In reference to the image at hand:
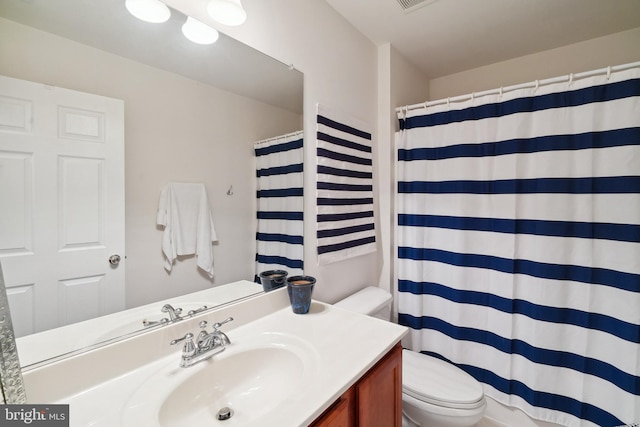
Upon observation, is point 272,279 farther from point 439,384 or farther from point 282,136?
point 439,384

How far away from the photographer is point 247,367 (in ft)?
2.95

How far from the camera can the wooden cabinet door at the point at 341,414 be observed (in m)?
0.69

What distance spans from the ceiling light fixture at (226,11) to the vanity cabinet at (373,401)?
1303 millimetres

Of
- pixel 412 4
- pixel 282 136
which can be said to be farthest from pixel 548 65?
pixel 282 136

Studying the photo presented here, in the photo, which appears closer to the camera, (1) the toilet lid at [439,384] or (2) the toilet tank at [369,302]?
(1) the toilet lid at [439,384]

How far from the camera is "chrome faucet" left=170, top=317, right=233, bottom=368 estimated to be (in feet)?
2.66

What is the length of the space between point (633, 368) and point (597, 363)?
12cm

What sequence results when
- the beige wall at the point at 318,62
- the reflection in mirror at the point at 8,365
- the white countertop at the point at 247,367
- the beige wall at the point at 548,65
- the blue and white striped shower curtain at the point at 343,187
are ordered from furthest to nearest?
the beige wall at the point at 548,65 < the blue and white striped shower curtain at the point at 343,187 < the beige wall at the point at 318,62 < the white countertop at the point at 247,367 < the reflection in mirror at the point at 8,365

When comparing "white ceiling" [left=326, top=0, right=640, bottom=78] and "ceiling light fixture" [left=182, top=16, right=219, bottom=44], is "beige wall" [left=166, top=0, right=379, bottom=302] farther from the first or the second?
"white ceiling" [left=326, top=0, right=640, bottom=78]

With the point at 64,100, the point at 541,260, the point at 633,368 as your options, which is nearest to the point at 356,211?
the point at 541,260

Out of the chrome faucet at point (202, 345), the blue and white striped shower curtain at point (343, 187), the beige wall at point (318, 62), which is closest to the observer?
the chrome faucet at point (202, 345)

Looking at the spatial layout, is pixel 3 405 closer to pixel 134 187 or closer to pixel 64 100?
pixel 134 187

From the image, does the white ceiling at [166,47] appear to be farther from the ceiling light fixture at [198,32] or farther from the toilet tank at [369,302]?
the toilet tank at [369,302]

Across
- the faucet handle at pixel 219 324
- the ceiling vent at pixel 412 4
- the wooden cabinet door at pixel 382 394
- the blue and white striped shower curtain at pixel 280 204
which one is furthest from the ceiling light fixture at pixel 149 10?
the wooden cabinet door at pixel 382 394
